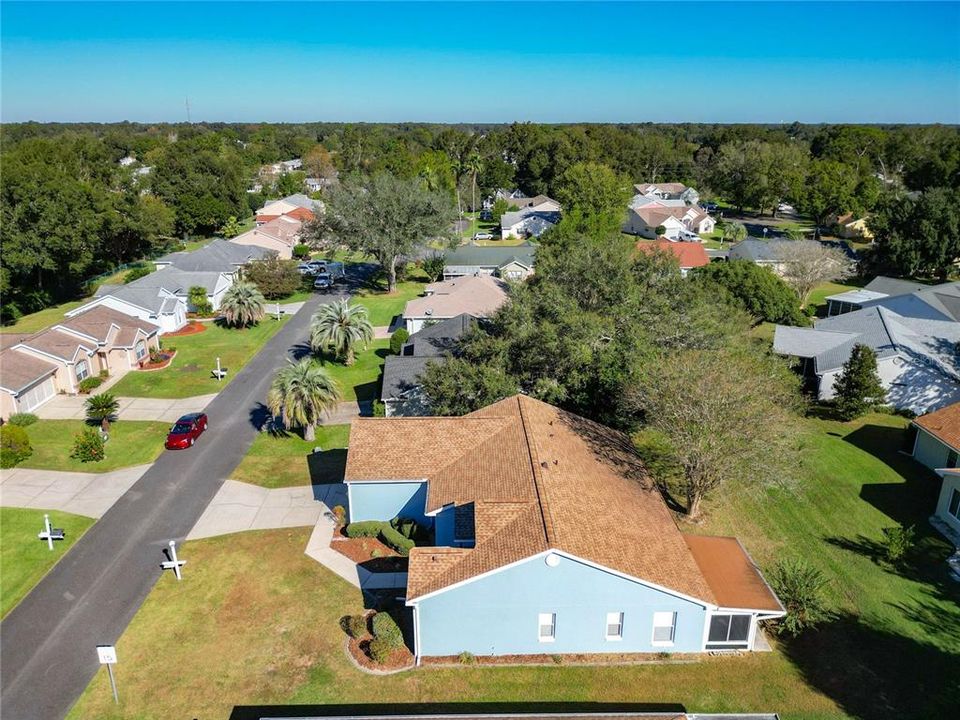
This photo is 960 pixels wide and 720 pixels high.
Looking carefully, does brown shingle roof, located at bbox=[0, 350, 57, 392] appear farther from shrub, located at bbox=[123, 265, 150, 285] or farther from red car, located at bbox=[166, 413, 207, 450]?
shrub, located at bbox=[123, 265, 150, 285]

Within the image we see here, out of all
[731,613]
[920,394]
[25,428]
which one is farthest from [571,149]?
[731,613]

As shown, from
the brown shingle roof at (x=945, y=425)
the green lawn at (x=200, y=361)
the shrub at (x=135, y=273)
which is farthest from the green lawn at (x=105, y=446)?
the brown shingle roof at (x=945, y=425)

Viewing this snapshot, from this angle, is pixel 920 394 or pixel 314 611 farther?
pixel 920 394

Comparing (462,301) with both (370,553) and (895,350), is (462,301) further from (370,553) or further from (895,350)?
(895,350)

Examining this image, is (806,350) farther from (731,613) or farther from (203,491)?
(203,491)

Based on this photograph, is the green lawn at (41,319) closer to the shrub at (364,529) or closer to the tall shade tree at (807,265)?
the shrub at (364,529)

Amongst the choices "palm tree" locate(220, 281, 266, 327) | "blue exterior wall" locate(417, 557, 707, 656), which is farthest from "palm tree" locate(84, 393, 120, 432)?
"blue exterior wall" locate(417, 557, 707, 656)
